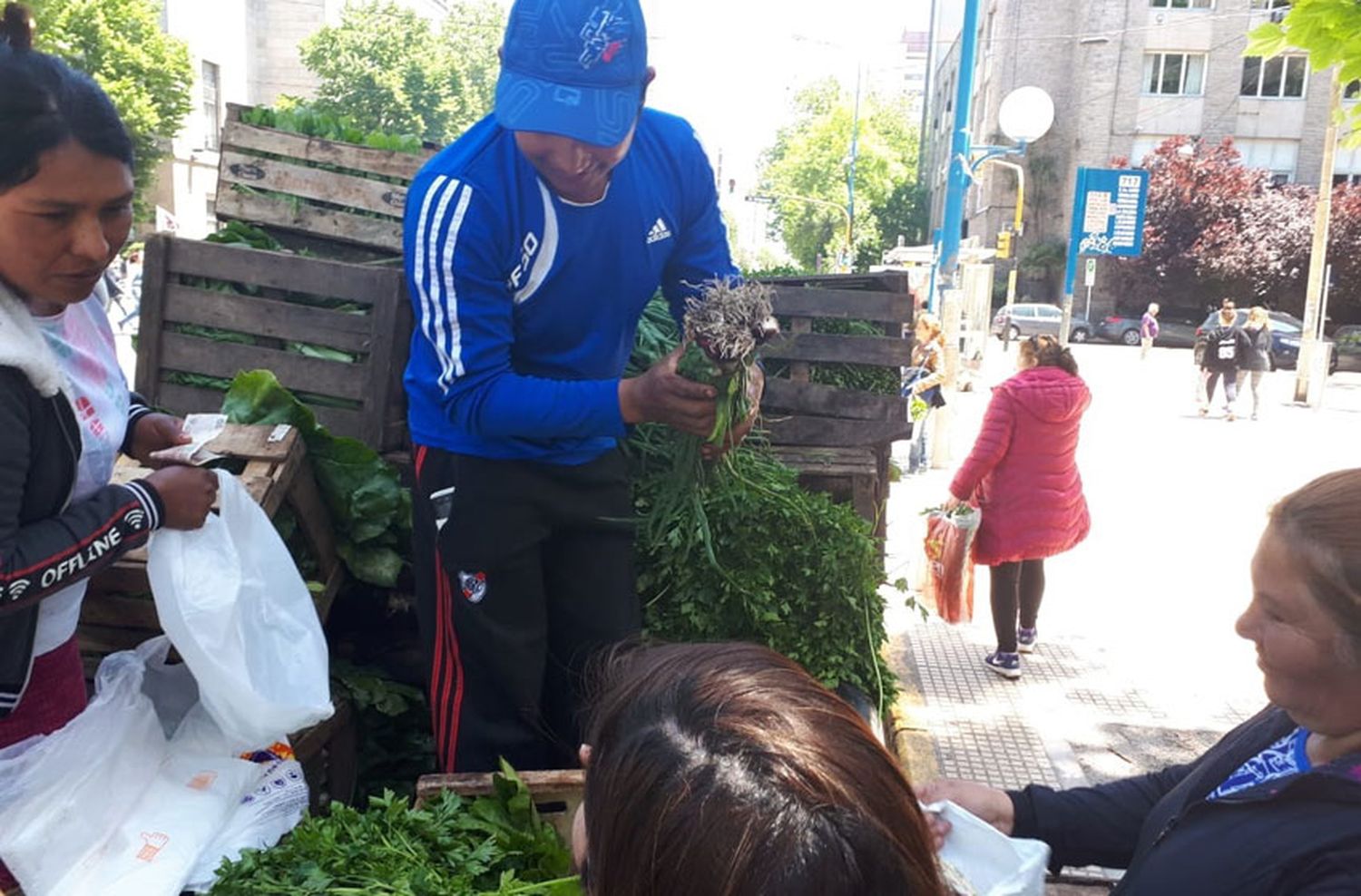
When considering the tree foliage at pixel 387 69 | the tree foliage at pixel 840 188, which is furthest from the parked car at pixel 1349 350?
the tree foliage at pixel 387 69

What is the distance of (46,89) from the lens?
1648 millimetres

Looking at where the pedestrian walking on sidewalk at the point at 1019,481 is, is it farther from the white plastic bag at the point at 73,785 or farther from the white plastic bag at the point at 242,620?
the white plastic bag at the point at 73,785

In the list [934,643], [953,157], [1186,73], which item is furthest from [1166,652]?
[1186,73]

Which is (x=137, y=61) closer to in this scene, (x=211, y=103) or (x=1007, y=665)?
(x=211, y=103)

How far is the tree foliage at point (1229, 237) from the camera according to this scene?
120 feet

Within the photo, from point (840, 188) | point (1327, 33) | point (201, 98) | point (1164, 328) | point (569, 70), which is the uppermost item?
point (840, 188)

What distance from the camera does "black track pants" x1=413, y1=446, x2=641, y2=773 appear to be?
242 centimetres

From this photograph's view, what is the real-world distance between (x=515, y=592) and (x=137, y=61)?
113 feet

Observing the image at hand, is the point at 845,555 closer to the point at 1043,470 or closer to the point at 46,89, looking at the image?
the point at 46,89

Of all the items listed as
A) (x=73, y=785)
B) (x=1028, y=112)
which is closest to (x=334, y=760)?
(x=73, y=785)

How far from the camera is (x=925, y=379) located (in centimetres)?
1043

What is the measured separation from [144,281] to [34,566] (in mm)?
1977

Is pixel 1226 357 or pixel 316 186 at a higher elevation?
pixel 316 186

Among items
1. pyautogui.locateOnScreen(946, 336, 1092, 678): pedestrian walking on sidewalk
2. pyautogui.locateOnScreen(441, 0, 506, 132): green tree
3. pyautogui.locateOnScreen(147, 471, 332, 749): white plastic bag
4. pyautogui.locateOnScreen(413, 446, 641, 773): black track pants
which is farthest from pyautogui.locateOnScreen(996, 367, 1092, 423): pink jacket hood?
pyautogui.locateOnScreen(441, 0, 506, 132): green tree
